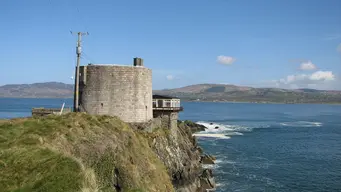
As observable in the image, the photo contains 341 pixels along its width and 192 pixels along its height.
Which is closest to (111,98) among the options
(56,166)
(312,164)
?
(56,166)

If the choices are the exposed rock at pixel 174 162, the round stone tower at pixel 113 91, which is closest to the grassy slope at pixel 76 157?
the exposed rock at pixel 174 162

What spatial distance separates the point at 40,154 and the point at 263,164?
41911 millimetres

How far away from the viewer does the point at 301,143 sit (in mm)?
72625

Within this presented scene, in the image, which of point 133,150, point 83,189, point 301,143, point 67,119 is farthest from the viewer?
point 301,143

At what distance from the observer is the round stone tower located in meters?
30.4

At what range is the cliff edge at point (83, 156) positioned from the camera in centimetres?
1416

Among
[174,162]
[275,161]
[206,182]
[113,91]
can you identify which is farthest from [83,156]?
[275,161]

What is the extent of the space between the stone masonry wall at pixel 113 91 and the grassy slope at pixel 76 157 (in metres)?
2.83

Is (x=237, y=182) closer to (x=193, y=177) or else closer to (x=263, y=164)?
(x=193, y=177)

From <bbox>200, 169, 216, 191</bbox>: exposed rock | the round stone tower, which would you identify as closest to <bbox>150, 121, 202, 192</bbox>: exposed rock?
<bbox>200, 169, 216, 191</bbox>: exposed rock

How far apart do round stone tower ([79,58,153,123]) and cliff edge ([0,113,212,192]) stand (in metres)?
2.40

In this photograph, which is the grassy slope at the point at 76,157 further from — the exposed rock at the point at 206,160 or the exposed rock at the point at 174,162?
the exposed rock at the point at 206,160

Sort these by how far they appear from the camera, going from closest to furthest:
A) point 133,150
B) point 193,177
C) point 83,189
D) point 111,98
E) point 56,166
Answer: point 83,189 → point 56,166 → point 133,150 → point 111,98 → point 193,177

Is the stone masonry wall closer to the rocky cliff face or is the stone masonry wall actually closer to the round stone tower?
the round stone tower
